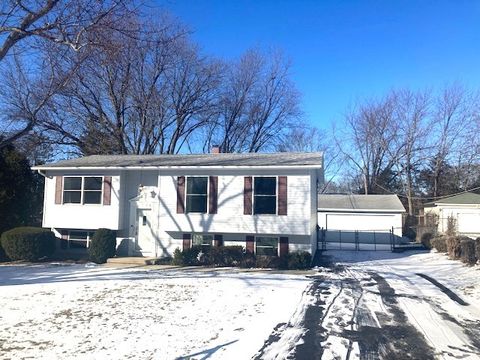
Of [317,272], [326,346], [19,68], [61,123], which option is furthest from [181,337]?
[61,123]

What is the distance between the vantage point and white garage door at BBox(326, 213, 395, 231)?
29.3 m

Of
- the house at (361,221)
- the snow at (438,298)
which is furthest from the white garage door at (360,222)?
the snow at (438,298)

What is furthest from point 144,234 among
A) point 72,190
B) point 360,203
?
point 360,203

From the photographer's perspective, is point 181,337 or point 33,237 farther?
point 33,237

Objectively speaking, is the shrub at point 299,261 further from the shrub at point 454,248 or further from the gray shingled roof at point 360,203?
the gray shingled roof at point 360,203

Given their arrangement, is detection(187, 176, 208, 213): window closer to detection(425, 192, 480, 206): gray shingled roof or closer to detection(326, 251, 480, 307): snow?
detection(326, 251, 480, 307): snow

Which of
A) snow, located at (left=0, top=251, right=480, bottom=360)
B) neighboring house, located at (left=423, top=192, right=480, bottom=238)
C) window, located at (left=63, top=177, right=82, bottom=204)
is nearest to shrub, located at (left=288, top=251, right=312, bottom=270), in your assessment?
snow, located at (left=0, top=251, right=480, bottom=360)

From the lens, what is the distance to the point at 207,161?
1834 cm

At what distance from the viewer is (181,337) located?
22.5 feet

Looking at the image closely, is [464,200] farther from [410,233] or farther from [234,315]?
[234,315]

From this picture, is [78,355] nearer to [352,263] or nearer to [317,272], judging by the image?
[317,272]

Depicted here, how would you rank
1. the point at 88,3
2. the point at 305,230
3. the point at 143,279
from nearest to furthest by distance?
1. the point at 88,3
2. the point at 143,279
3. the point at 305,230

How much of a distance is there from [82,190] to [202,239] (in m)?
6.23

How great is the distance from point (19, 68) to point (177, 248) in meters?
11.5
